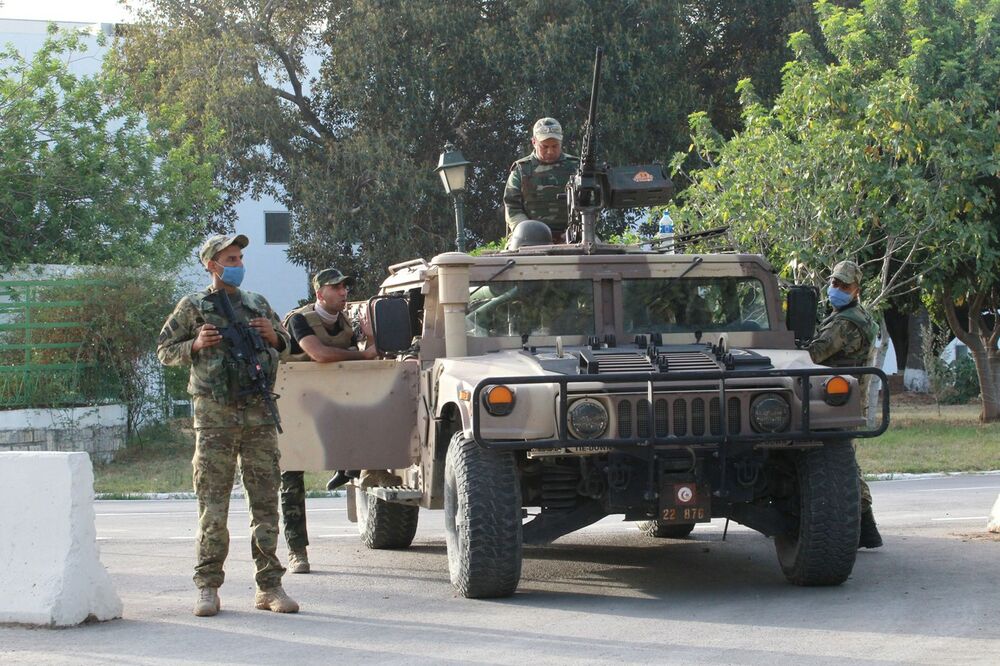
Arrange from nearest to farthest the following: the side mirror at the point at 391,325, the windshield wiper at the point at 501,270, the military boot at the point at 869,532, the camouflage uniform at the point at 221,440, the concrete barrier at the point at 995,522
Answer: the camouflage uniform at the point at 221,440 < the side mirror at the point at 391,325 < the windshield wiper at the point at 501,270 < the military boot at the point at 869,532 < the concrete barrier at the point at 995,522

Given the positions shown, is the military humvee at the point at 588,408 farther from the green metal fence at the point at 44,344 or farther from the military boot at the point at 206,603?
the green metal fence at the point at 44,344

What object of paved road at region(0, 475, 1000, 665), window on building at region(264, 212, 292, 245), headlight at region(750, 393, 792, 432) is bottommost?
paved road at region(0, 475, 1000, 665)

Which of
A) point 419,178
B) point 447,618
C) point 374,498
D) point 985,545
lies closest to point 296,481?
point 374,498

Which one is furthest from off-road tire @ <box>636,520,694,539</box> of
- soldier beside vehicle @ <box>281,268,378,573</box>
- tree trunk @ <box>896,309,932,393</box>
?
tree trunk @ <box>896,309,932,393</box>

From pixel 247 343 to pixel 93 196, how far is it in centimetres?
1621

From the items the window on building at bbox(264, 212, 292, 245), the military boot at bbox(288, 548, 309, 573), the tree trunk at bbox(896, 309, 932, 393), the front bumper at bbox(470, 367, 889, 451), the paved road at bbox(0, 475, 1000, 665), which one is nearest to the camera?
the paved road at bbox(0, 475, 1000, 665)

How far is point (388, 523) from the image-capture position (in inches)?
396

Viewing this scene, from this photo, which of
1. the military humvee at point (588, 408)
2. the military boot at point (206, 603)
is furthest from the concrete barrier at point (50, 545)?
the military humvee at point (588, 408)

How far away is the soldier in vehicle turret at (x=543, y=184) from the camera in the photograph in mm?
10297

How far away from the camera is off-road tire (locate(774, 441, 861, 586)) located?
7680 mm

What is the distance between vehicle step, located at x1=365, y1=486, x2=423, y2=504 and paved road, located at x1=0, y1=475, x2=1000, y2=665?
47 cm

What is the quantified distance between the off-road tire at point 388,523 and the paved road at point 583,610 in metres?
0.12

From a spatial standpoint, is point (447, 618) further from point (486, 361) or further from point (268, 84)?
point (268, 84)

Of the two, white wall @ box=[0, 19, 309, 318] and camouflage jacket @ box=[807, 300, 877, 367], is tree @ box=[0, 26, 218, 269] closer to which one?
camouflage jacket @ box=[807, 300, 877, 367]
